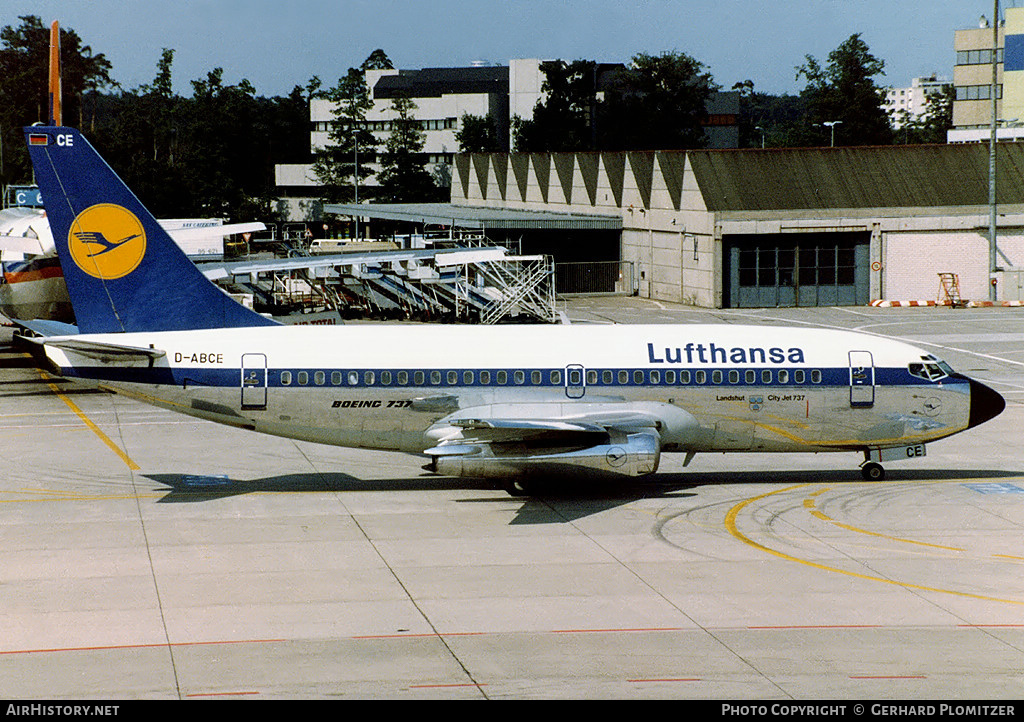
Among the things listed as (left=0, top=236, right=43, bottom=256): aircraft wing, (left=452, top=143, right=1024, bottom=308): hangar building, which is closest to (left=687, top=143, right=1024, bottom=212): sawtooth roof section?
(left=452, top=143, right=1024, bottom=308): hangar building

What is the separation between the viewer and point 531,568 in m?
24.7

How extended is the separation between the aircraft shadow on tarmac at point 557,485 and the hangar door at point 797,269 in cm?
4703

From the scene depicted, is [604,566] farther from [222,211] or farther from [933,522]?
[222,211]

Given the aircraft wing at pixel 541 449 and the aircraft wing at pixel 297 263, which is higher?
the aircraft wing at pixel 297 263

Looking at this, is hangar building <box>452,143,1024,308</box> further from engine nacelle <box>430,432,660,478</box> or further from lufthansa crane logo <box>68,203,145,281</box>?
lufthansa crane logo <box>68,203,145,281</box>

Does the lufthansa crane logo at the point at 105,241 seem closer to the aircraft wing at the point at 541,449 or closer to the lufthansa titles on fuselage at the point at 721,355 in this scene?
the aircraft wing at the point at 541,449

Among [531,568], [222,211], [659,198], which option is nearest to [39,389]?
[531,568]

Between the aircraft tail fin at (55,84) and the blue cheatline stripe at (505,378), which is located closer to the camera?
the blue cheatline stripe at (505,378)

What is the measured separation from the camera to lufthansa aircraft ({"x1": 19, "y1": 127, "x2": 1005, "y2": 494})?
3075 centimetres

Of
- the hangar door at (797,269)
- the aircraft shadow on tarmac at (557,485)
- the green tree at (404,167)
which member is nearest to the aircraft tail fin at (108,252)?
the aircraft shadow on tarmac at (557,485)

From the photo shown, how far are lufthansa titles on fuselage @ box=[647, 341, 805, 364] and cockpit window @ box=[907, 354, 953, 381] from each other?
3061 mm

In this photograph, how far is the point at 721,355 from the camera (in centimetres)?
3159

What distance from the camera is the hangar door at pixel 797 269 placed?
8062cm

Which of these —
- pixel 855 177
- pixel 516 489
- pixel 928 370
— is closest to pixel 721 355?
pixel 928 370
